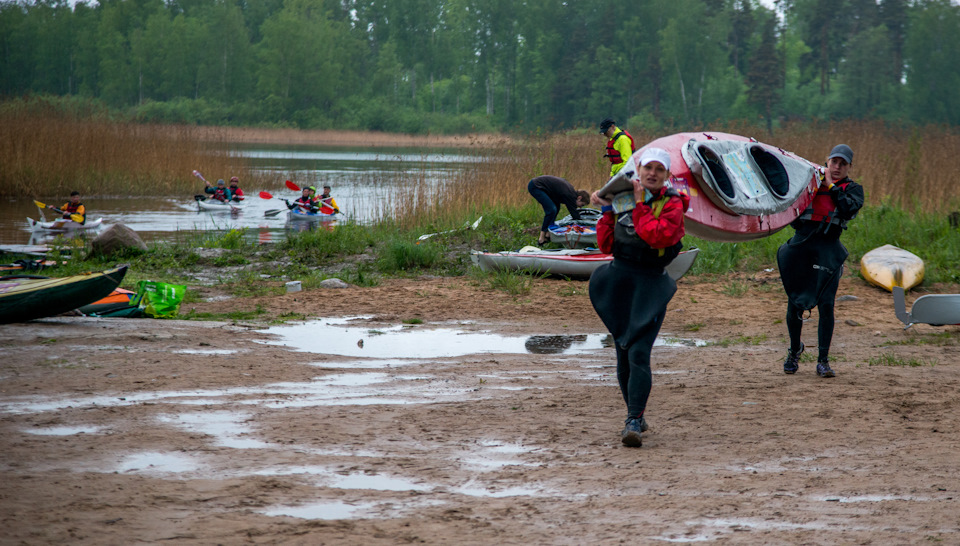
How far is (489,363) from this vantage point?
7305 mm

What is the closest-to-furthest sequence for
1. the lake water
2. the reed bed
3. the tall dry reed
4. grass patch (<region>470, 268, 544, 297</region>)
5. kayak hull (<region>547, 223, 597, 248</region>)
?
grass patch (<region>470, 268, 544, 297</region>) → kayak hull (<region>547, 223, 597, 248</region>) → the reed bed → the lake water → the tall dry reed

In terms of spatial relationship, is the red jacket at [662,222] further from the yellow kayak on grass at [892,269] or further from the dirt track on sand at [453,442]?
the yellow kayak on grass at [892,269]

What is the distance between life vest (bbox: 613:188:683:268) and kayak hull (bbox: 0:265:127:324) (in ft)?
17.2

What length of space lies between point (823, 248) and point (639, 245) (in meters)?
2.27

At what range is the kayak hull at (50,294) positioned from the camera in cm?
769

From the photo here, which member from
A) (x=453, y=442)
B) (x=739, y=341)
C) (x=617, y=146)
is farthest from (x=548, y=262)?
(x=453, y=442)

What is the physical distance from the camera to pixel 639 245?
15.7 ft

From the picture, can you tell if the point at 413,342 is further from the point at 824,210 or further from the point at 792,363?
the point at 824,210

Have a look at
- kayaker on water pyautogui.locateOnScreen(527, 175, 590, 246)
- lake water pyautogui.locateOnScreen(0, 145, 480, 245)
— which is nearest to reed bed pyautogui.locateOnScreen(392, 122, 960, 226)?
lake water pyautogui.locateOnScreen(0, 145, 480, 245)

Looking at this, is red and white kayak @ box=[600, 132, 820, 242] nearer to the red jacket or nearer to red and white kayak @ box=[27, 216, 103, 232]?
the red jacket

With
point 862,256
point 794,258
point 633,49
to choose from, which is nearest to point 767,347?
point 794,258

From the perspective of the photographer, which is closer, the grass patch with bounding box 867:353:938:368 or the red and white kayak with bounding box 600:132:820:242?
the red and white kayak with bounding box 600:132:820:242

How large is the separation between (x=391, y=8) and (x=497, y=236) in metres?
72.4

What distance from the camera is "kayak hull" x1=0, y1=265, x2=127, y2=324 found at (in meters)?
7.69
